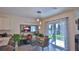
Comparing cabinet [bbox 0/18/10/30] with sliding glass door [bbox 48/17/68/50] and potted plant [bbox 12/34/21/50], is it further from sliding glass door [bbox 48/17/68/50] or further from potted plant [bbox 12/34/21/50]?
sliding glass door [bbox 48/17/68/50]

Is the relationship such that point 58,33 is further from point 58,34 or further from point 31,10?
point 31,10

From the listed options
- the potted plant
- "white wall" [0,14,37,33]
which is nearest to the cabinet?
"white wall" [0,14,37,33]

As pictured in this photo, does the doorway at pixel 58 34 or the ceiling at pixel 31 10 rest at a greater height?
the ceiling at pixel 31 10

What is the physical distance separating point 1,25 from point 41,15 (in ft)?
1.94

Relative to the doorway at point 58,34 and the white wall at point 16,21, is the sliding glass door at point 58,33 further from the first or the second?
the white wall at point 16,21

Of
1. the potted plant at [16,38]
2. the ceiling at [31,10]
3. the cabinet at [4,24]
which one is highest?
the ceiling at [31,10]

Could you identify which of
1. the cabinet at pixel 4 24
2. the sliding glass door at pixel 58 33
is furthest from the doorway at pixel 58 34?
the cabinet at pixel 4 24

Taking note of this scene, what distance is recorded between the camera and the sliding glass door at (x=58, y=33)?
1.64 meters

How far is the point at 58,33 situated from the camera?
168 cm

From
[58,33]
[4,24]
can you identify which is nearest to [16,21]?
[4,24]
